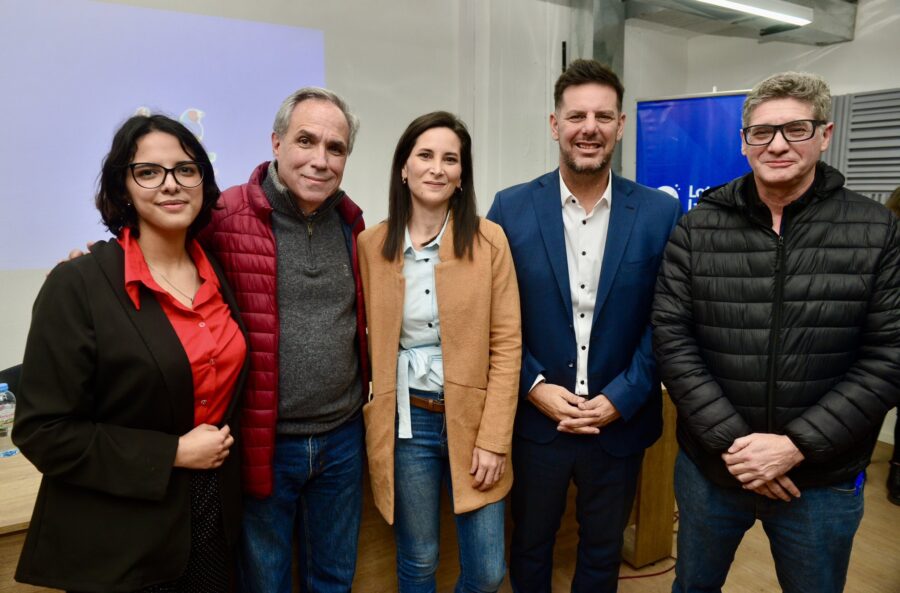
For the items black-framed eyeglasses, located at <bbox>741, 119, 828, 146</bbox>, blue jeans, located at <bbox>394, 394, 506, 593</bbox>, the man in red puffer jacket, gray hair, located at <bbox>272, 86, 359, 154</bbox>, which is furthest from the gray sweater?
black-framed eyeglasses, located at <bbox>741, 119, 828, 146</bbox>

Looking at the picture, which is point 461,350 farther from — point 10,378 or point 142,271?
point 10,378

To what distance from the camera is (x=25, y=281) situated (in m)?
3.32

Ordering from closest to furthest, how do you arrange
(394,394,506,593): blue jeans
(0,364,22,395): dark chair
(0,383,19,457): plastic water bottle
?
(394,394,506,593): blue jeans, (0,383,19,457): plastic water bottle, (0,364,22,395): dark chair

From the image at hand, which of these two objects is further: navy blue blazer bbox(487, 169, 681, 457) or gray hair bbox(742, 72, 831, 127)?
navy blue blazer bbox(487, 169, 681, 457)

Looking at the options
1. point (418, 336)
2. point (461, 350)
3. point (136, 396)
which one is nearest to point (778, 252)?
point (461, 350)

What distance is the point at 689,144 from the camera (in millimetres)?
4215

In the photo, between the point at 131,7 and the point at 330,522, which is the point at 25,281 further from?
the point at 330,522

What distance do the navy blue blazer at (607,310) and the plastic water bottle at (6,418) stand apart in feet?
5.68

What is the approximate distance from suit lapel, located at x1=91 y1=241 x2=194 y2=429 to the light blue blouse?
57 centimetres

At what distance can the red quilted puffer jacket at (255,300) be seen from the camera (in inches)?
58.5

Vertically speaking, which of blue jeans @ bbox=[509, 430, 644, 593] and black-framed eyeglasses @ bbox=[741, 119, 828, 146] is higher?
black-framed eyeglasses @ bbox=[741, 119, 828, 146]

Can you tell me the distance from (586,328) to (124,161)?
130 centimetres

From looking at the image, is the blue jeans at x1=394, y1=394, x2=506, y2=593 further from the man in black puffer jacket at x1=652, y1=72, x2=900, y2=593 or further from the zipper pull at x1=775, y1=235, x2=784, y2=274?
the zipper pull at x1=775, y1=235, x2=784, y2=274

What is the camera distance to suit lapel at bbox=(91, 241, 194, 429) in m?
1.23
